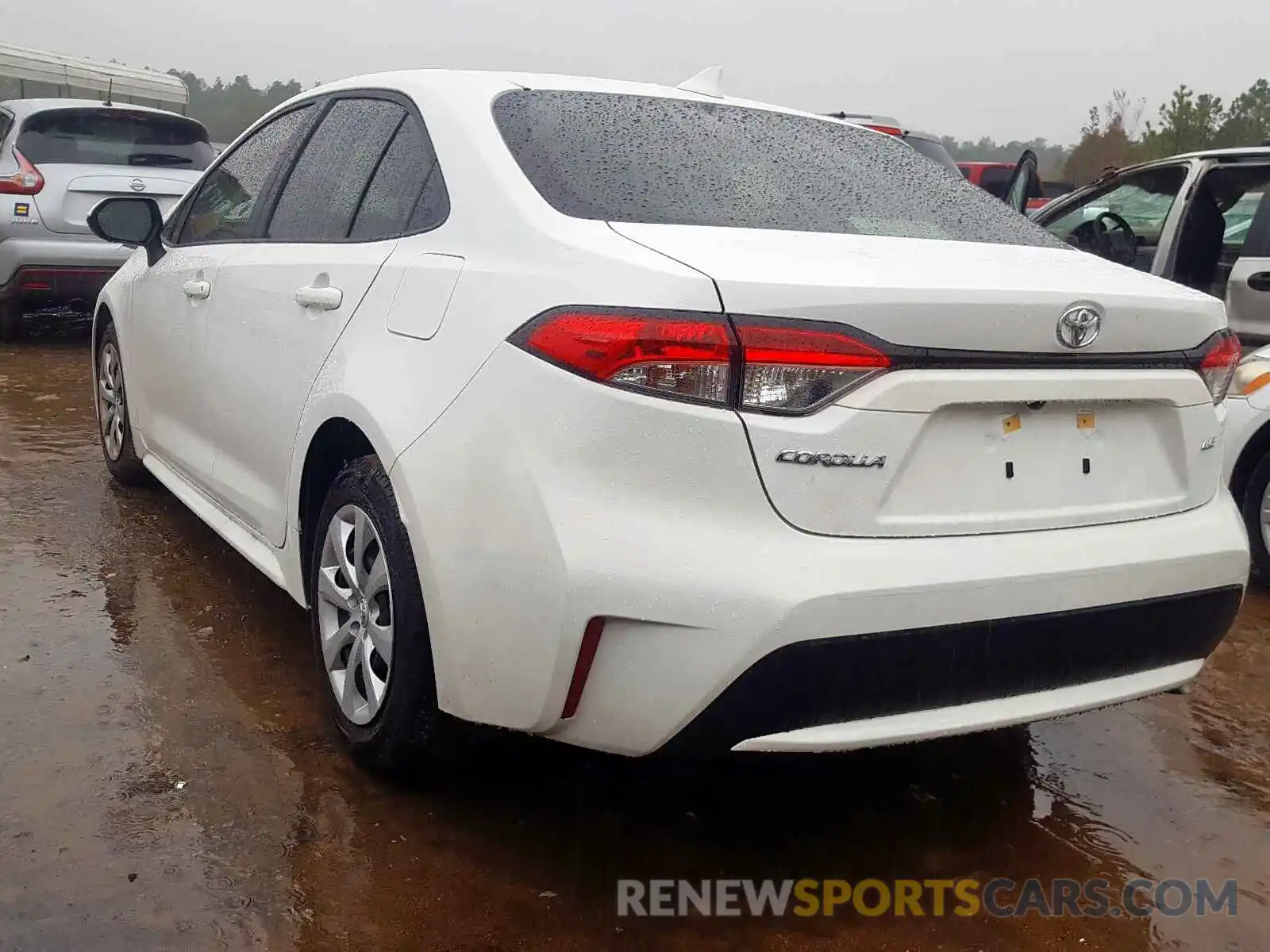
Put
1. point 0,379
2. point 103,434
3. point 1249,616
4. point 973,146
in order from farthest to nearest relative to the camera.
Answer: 1. point 973,146
2. point 0,379
3. point 103,434
4. point 1249,616

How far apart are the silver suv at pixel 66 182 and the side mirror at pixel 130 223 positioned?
3.97m

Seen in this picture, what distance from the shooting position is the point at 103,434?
16.5 feet

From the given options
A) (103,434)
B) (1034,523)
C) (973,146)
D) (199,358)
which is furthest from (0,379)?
(973,146)

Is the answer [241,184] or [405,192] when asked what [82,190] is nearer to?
[241,184]

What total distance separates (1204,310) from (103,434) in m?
4.17

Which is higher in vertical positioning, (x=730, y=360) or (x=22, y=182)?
(x=730, y=360)

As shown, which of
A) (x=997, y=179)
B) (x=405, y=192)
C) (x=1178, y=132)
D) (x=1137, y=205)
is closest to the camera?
(x=405, y=192)

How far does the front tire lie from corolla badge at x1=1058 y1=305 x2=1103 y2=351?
126 cm

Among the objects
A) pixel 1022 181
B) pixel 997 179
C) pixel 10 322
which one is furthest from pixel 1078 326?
pixel 997 179

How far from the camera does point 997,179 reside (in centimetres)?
1441

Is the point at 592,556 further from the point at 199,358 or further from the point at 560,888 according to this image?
the point at 199,358

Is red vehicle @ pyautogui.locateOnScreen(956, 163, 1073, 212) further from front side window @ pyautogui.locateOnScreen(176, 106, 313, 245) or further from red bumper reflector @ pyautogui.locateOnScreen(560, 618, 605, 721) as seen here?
red bumper reflector @ pyautogui.locateOnScreen(560, 618, 605, 721)

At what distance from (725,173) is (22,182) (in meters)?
6.62

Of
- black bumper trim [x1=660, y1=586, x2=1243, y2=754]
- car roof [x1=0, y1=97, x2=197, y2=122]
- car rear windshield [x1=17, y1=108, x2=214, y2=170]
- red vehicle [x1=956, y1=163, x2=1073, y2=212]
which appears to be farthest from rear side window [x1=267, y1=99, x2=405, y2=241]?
red vehicle [x1=956, y1=163, x2=1073, y2=212]
